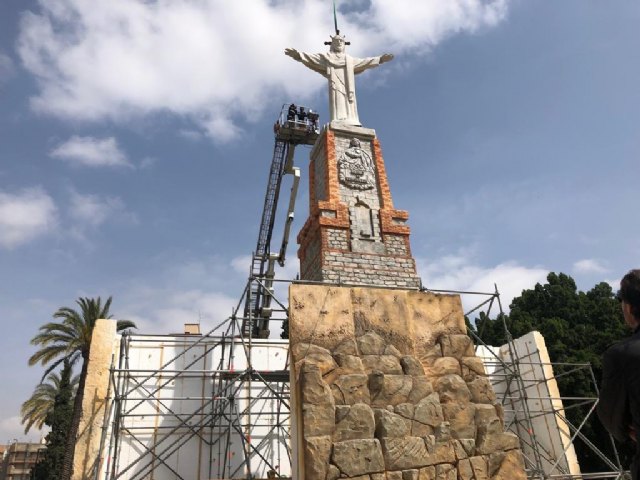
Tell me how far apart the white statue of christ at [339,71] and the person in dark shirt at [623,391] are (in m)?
8.47

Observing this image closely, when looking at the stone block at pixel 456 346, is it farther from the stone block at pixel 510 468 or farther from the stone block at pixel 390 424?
the stone block at pixel 510 468

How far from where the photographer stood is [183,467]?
1057 cm

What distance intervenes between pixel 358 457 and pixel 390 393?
38.6 inches

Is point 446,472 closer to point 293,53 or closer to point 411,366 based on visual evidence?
point 411,366

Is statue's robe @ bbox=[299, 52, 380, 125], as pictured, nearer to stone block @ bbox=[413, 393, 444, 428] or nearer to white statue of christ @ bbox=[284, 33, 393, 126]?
white statue of christ @ bbox=[284, 33, 393, 126]

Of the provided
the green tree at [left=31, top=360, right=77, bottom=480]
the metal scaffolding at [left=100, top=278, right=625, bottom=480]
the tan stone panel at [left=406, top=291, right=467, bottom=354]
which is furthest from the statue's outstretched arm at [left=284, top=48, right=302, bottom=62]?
the green tree at [left=31, top=360, right=77, bottom=480]

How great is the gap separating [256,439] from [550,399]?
24.1 ft

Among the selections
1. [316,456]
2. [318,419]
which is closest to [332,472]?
[316,456]

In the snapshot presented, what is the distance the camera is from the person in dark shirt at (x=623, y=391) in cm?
209

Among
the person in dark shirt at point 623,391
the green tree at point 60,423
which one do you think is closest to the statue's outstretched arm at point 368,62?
the person in dark shirt at point 623,391

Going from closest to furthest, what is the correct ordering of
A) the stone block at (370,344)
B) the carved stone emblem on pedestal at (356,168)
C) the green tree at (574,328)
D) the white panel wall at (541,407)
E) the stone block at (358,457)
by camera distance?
the stone block at (358,457) < the stone block at (370,344) < the carved stone emblem on pedestal at (356,168) < the white panel wall at (541,407) < the green tree at (574,328)

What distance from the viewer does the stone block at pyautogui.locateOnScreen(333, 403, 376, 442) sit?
601 cm

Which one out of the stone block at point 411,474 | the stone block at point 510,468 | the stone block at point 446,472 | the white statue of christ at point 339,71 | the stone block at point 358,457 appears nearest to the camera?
the stone block at point 358,457

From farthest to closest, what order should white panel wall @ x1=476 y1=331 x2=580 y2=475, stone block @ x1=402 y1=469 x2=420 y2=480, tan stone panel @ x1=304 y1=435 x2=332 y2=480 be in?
white panel wall @ x1=476 y1=331 x2=580 y2=475 → stone block @ x1=402 y1=469 x2=420 y2=480 → tan stone panel @ x1=304 y1=435 x2=332 y2=480
